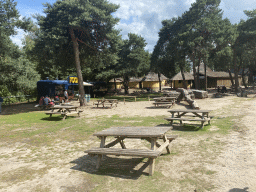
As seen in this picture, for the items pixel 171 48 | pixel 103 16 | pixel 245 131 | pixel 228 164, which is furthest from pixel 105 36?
pixel 228 164

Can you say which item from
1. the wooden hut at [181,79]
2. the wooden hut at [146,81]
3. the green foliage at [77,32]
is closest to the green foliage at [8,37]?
the green foliage at [77,32]

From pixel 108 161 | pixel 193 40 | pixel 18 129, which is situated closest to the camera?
pixel 108 161

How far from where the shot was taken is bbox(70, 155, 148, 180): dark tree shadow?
4.65 m

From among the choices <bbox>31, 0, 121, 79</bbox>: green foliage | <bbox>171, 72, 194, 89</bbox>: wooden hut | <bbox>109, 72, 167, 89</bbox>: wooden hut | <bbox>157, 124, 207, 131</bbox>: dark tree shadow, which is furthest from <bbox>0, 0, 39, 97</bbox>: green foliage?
<bbox>171, 72, 194, 89</bbox>: wooden hut

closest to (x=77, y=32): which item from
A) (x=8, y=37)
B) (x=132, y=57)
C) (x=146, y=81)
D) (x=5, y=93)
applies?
(x=8, y=37)

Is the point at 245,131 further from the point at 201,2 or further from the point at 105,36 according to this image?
the point at 201,2

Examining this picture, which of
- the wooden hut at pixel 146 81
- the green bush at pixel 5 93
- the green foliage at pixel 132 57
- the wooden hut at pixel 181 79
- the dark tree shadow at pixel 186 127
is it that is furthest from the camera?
the wooden hut at pixel 146 81

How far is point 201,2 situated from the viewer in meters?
27.3

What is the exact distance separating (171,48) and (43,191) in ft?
87.4

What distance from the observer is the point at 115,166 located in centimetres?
513

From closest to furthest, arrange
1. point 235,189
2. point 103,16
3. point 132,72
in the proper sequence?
point 235,189 < point 103,16 < point 132,72

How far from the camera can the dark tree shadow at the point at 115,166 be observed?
15.3 feet

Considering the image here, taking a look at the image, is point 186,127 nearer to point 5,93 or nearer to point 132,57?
point 5,93

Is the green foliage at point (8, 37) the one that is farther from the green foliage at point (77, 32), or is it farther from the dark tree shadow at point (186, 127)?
the dark tree shadow at point (186, 127)
